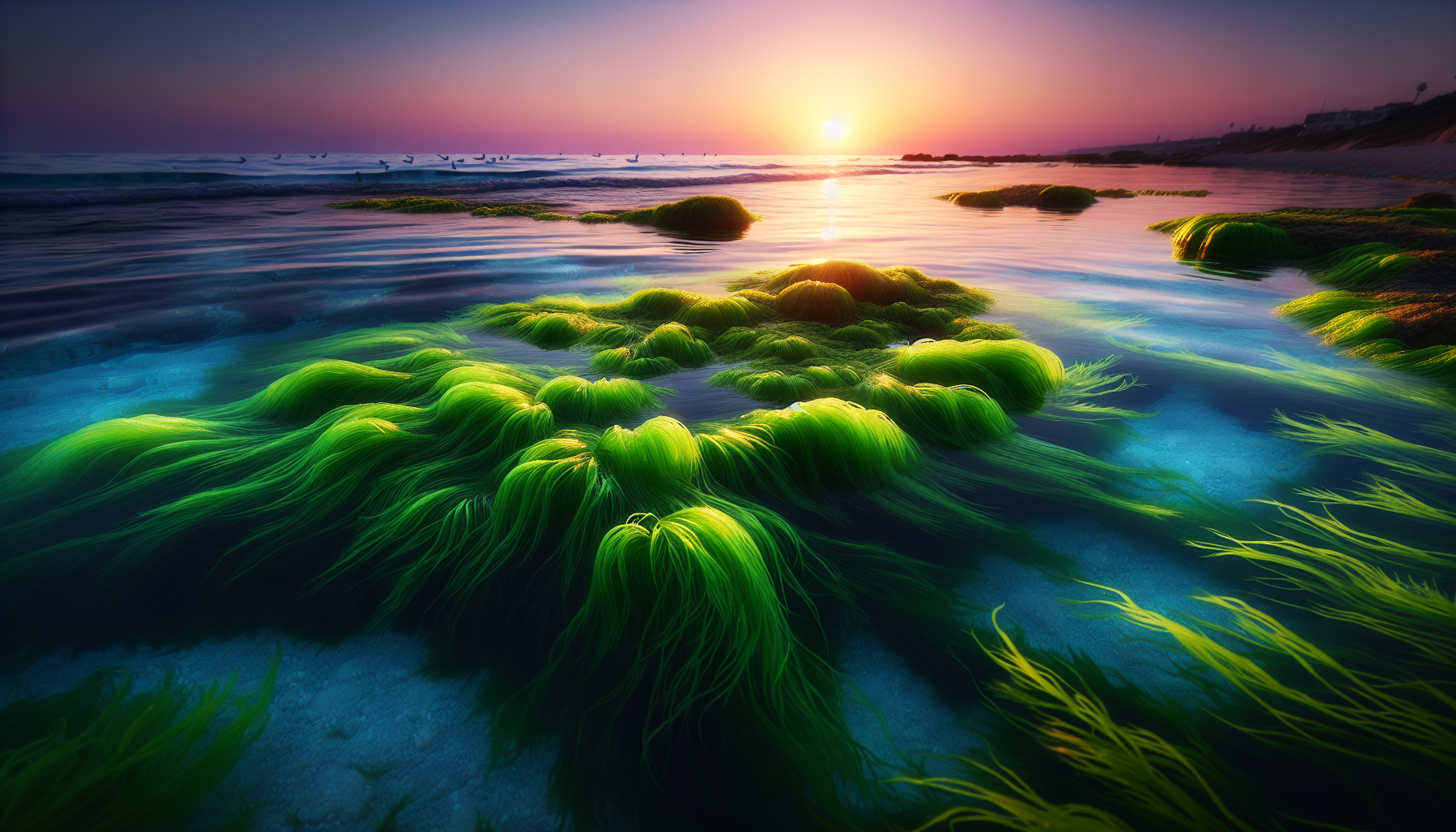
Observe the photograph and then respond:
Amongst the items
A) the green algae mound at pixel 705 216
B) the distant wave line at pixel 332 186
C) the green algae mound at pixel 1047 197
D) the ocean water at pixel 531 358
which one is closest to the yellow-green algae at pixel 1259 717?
the ocean water at pixel 531 358

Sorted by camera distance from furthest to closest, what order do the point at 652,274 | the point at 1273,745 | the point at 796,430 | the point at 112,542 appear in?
the point at 652,274 → the point at 796,430 → the point at 112,542 → the point at 1273,745

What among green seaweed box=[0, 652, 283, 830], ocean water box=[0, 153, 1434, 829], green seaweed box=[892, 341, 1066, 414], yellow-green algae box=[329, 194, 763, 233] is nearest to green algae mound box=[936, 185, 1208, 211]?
ocean water box=[0, 153, 1434, 829]

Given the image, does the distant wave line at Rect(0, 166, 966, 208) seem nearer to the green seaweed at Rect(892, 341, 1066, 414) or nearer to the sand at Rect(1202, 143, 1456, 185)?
the green seaweed at Rect(892, 341, 1066, 414)

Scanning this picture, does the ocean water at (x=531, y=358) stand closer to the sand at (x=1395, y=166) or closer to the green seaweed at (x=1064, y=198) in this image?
the green seaweed at (x=1064, y=198)

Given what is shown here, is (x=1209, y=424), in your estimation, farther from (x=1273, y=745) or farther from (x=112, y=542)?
(x=112, y=542)

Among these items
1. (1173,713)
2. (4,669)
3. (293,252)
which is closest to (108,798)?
(4,669)

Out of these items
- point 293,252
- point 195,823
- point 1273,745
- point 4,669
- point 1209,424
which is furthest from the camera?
point 293,252
